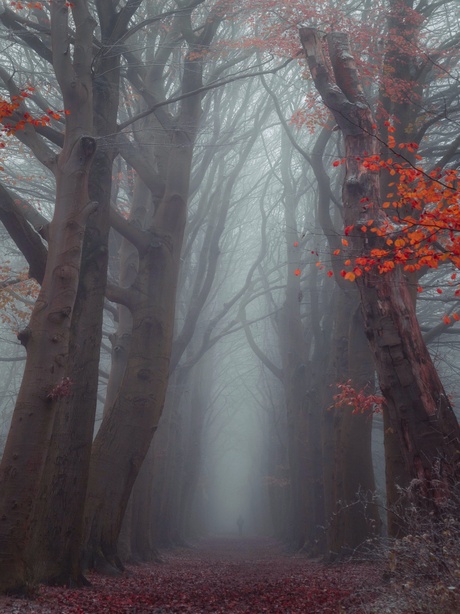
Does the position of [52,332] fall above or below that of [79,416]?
above

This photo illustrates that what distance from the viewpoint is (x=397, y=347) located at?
6438 millimetres

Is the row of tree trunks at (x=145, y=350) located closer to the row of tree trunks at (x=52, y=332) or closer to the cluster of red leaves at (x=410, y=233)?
the row of tree trunks at (x=52, y=332)

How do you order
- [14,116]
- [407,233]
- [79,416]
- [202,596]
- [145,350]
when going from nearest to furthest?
[407,233] → [202,596] → [14,116] → [79,416] → [145,350]

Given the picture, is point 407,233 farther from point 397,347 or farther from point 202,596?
point 202,596

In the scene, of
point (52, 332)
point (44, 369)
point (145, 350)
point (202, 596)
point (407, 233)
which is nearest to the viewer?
point (44, 369)

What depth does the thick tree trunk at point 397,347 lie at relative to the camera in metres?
6.07

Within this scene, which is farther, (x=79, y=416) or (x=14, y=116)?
(x=79, y=416)

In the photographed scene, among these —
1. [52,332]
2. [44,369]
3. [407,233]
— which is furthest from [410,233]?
[44,369]

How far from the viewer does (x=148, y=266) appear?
34.6 feet

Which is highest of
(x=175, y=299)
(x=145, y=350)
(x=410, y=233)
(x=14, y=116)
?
(x=14, y=116)

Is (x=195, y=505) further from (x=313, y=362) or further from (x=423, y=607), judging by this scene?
(x=423, y=607)

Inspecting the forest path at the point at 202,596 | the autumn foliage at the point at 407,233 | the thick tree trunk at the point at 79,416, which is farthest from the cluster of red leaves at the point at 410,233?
the thick tree trunk at the point at 79,416

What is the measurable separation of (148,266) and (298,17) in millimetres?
6053

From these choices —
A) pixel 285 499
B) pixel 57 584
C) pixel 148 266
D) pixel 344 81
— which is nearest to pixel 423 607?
pixel 57 584
